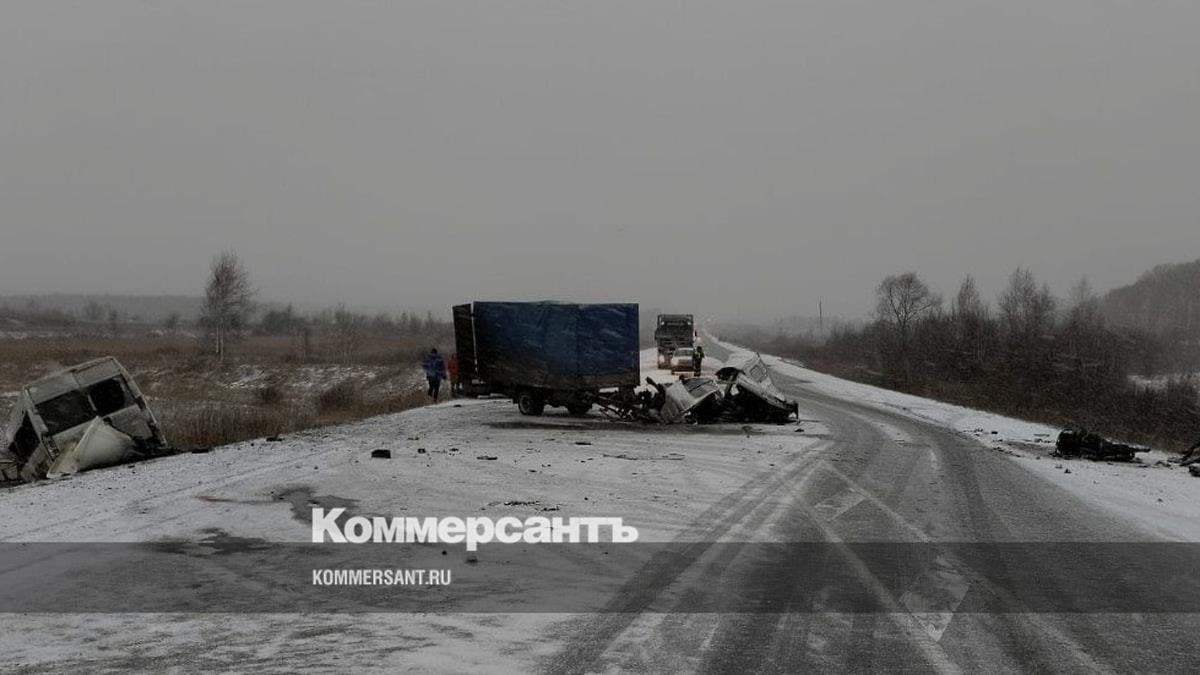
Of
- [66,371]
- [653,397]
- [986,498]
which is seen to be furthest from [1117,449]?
[66,371]

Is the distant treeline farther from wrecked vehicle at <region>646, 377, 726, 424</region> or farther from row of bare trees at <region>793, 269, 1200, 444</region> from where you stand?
wrecked vehicle at <region>646, 377, 726, 424</region>

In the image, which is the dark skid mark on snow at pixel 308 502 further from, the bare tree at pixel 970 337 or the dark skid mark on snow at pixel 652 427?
the bare tree at pixel 970 337

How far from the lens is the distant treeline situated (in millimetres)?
26756

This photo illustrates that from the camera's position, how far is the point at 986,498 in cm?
1005

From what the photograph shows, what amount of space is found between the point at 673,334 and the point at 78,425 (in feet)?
119

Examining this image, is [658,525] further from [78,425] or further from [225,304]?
[225,304]

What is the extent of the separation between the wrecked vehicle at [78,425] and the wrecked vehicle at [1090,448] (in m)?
17.1

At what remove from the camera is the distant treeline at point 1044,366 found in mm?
26756

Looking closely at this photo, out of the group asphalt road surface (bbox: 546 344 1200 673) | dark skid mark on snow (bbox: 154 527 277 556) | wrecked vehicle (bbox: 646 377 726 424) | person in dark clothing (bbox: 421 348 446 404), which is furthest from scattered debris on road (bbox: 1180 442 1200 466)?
person in dark clothing (bbox: 421 348 446 404)

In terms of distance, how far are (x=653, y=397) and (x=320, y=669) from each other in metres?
15.2

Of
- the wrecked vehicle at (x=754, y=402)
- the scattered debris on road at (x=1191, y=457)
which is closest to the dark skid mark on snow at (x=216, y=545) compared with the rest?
the wrecked vehicle at (x=754, y=402)

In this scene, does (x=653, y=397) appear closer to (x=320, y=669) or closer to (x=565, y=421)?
(x=565, y=421)

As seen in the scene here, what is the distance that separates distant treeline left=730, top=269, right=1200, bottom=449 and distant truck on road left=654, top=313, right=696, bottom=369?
11033mm

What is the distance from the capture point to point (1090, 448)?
1407 centimetres
